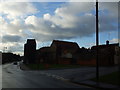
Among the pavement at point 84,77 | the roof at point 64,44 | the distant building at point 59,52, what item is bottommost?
the pavement at point 84,77

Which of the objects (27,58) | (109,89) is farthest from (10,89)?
(27,58)

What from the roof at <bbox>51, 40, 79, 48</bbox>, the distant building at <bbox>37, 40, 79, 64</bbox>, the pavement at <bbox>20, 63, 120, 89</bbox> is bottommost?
the pavement at <bbox>20, 63, 120, 89</bbox>

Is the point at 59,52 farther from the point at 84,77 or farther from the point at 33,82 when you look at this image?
A: the point at 33,82

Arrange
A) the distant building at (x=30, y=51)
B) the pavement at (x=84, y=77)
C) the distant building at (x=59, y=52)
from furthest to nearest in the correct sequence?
the distant building at (x=30, y=51)
the distant building at (x=59, y=52)
the pavement at (x=84, y=77)

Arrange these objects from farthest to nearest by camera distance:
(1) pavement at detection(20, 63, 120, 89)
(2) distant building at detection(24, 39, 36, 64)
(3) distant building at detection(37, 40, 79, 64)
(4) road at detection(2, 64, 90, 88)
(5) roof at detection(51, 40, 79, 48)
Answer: (2) distant building at detection(24, 39, 36, 64)
(5) roof at detection(51, 40, 79, 48)
(3) distant building at detection(37, 40, 79, 64)
(1) pavement at detection(20, 63, 120, 89)
(4) road at detection(2, 64, 90, 88)

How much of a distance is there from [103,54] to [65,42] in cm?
4941

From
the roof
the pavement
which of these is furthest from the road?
the roof

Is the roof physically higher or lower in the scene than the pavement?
higher

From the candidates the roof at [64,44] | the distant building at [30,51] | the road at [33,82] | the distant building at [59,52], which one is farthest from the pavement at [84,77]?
the distant building at [30,51]

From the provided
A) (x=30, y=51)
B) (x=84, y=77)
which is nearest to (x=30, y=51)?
(x=30, y=51)

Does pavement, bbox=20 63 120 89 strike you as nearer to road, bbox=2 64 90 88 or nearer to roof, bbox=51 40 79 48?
road, bbox=2 64 90 88

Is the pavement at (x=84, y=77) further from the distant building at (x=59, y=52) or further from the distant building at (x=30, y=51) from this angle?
the distant building at (x=30, y=51)

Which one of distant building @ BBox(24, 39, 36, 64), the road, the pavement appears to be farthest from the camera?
distant building @ BBox(24, 39, 36, 64)

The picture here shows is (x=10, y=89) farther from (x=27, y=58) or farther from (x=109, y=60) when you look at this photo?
(x=27, y=58)
